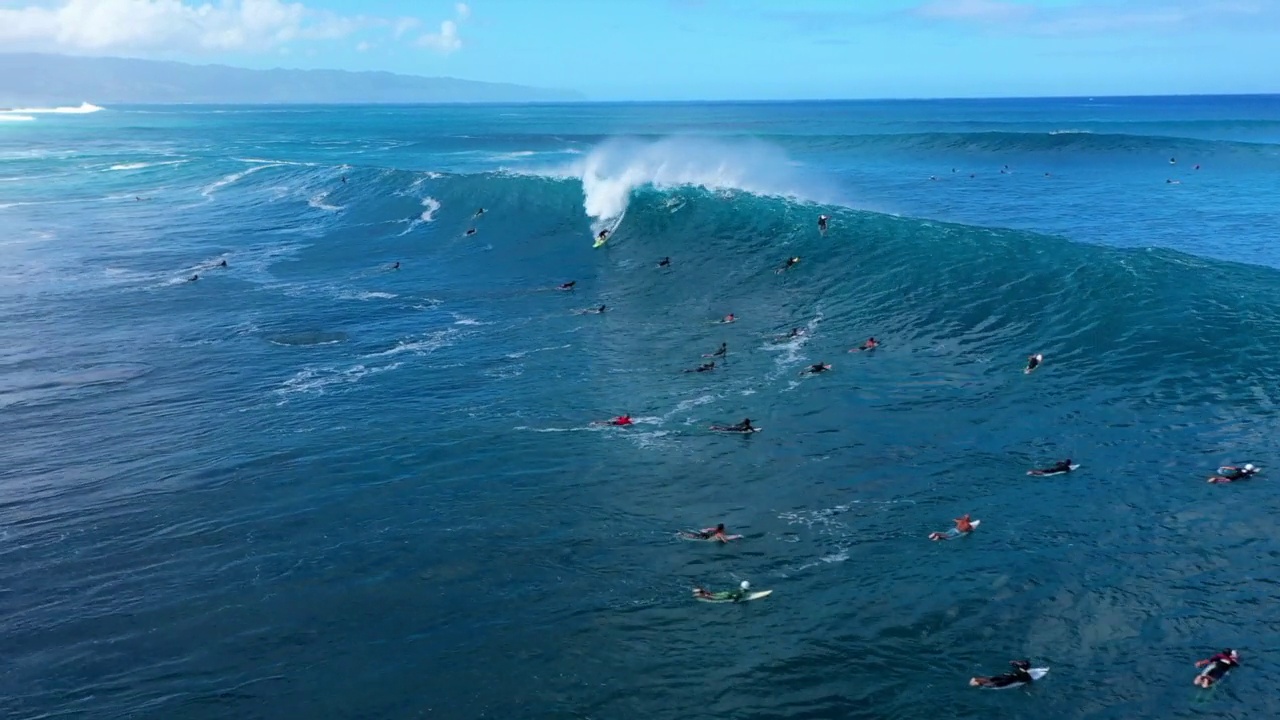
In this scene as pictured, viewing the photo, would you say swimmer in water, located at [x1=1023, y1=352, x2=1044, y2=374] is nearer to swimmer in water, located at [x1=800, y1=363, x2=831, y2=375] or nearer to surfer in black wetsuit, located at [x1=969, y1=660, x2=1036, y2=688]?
swimmer in water, located at [x1=800, y1=363, x2=831, y2=375]

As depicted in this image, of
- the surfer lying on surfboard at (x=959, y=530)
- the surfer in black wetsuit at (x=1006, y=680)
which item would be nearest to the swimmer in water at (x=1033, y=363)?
the surfer lying on surfboard at (x=959, y=530)

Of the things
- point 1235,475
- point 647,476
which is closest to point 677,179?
point 647,476

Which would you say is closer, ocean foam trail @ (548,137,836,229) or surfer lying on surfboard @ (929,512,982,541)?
surfer lying on surfboard @ (929,512,982,541)

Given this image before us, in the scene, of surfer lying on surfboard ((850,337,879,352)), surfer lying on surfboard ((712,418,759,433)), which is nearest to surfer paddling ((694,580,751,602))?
surfer lying on surfboard ((712,418,759,433))

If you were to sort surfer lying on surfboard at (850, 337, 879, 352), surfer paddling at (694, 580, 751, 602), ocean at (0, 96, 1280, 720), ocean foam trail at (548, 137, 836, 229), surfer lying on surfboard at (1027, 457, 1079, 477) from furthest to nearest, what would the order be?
1. ocean foam trail at (548, 137, 836, 229)
2. surfer lying on surfboard at (850, 337, 879, 352)
3. surfer lying on surfboard at (1027, 457, 1079, 477)
4. surfer paddling at (694, 580, 751, 602)
5. ocean at (0, 96, 1280, 720)

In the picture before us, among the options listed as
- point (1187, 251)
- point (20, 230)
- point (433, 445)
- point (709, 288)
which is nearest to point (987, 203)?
point (1187, 251)

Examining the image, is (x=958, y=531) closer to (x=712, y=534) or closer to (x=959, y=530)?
(x=959, y=530)

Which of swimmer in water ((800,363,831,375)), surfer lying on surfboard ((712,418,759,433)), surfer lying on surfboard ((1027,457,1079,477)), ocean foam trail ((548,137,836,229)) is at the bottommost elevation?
surfer lying on surfboard ((1027,457,1079,477))
